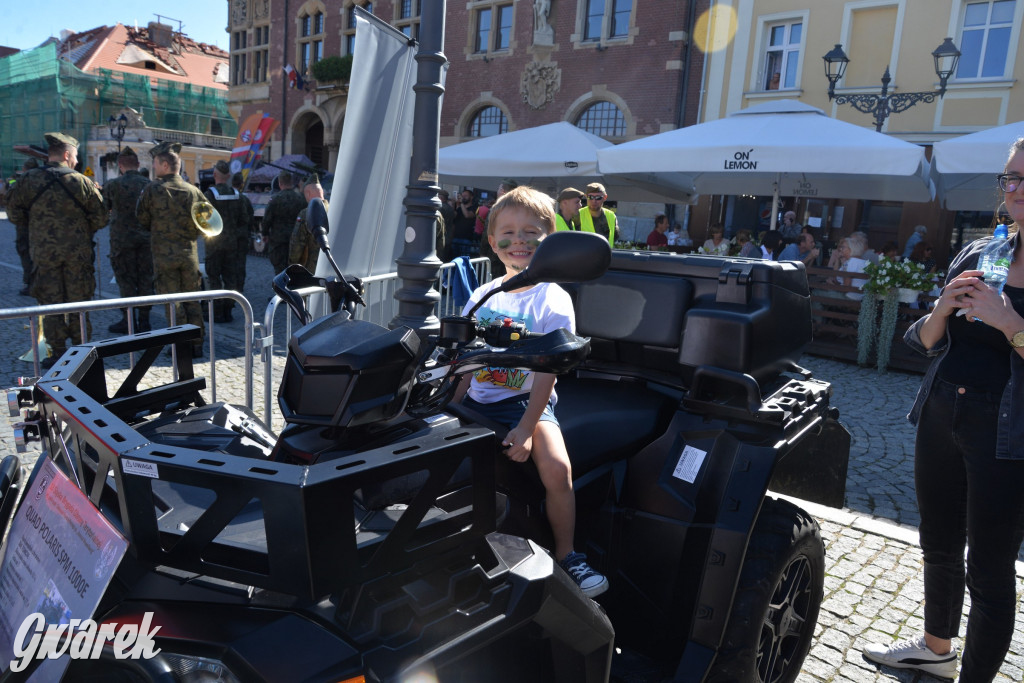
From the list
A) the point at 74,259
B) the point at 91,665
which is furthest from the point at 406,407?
the point at 74,259

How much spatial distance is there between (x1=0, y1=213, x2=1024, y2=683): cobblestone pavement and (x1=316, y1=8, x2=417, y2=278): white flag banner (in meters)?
1.48

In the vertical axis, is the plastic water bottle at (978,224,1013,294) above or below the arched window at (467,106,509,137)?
below

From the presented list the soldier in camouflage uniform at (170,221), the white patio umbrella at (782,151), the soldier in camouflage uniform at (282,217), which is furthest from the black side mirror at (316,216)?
the soldier in camouflage uniform at (282,217)

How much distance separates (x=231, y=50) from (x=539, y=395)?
126ft

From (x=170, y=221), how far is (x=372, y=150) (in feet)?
8.81

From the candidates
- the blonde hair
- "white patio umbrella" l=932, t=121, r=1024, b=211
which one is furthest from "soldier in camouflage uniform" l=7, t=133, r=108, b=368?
"white patio umbrella" l=932, t=121, r=1024, b=211

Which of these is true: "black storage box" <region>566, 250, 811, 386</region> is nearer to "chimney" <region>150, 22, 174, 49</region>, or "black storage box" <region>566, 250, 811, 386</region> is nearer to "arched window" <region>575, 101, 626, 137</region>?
"arched window" <region>575, 101, 626, 137</region>

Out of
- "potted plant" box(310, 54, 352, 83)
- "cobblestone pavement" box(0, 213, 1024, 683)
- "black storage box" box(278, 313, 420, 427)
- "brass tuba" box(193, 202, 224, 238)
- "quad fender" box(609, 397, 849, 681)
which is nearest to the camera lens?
"black storage box" box(278, 313, 420, 427)

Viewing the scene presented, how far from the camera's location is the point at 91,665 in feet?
3.83

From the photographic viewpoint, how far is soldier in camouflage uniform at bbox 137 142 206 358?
23.3 ft

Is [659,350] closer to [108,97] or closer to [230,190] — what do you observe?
[230,190]

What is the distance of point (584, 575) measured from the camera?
2029 mm

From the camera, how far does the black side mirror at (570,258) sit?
1.32 meters

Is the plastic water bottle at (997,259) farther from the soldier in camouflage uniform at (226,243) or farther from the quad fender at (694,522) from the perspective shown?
the soldier in camouflage uniform at (226,243)
